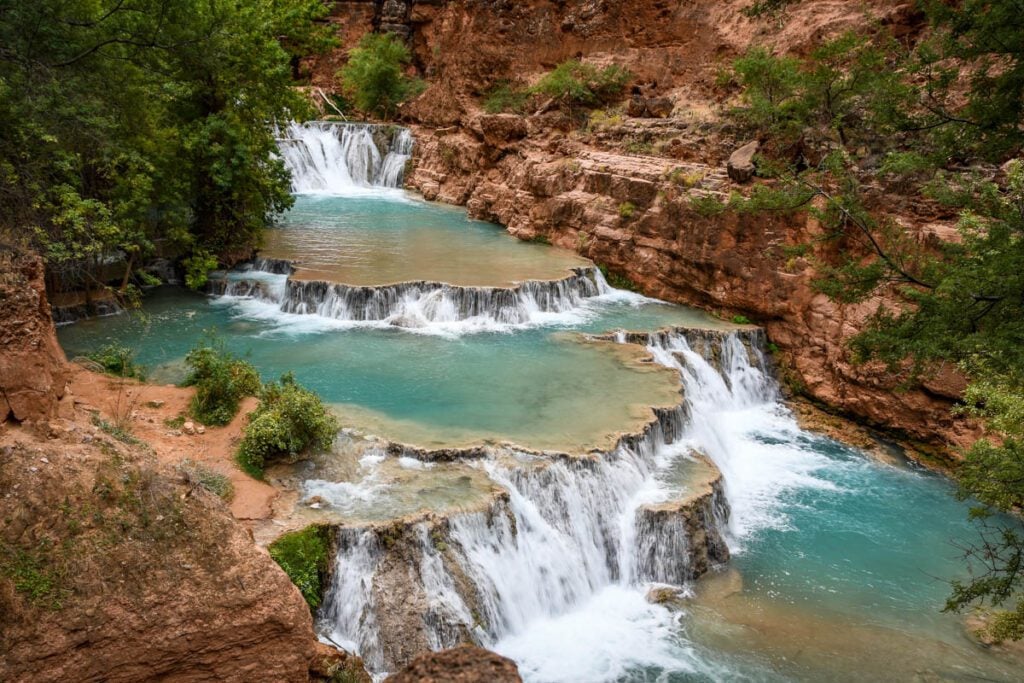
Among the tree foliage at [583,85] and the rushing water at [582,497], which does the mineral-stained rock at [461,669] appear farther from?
the tree foliage at [583,85]

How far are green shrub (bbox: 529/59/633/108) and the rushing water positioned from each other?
8.15m

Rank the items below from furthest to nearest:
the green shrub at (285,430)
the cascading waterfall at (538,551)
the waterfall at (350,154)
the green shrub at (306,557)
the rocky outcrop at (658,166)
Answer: the waterfall at (350,154) → the rocky outcrop at (658,166) → the green shrub at (285,430) → the cascading waterfall at (538,551) → the green shrub at (306,557)

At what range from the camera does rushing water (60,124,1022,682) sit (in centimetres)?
785

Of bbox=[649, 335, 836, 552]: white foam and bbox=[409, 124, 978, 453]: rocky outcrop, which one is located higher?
bbox=[409, 124, 978, 453]: rocky outcrop

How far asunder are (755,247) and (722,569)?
7.87 metres

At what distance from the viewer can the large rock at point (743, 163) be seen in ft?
52.5

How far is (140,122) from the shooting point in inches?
502

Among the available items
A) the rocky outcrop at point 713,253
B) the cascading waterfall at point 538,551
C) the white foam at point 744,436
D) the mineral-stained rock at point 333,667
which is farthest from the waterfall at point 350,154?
the mineral-stained rock at point 333,667

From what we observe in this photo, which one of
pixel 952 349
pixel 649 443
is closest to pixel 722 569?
pixel 649 443

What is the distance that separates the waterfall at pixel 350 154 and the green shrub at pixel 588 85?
7.74 meters

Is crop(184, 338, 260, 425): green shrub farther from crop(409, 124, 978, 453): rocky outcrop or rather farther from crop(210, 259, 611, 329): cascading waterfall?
crop(409, 124, 978, 453): rocky outcrop

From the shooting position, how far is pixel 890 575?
380 inches

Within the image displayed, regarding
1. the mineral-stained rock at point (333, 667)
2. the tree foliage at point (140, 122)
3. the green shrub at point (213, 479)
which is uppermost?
the tree foliage at point (140, 122)

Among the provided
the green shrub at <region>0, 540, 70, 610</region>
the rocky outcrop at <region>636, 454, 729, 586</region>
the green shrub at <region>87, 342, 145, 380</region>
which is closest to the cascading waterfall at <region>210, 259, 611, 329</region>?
the green shrub at <region>87, 342, 145, 380</region>
